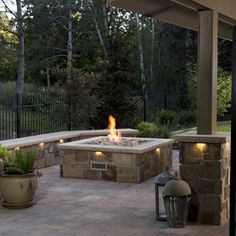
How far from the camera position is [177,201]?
509 cm

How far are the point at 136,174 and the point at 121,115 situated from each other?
5.02 metres

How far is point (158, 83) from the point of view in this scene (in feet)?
64.8

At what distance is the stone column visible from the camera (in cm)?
531

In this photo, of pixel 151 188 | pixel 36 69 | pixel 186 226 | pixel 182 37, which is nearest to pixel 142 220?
pixel 186 226

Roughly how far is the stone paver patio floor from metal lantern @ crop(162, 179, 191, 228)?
0.35 ft

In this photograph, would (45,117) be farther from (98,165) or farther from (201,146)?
(201,146)

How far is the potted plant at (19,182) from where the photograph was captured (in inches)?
243

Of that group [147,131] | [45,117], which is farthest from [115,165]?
[45,117]

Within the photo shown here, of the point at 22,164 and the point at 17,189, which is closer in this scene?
the point at 17,189

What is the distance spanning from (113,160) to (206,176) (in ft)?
9.89

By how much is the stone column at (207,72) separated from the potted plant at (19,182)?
2.42m

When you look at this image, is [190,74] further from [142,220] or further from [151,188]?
[142,220]

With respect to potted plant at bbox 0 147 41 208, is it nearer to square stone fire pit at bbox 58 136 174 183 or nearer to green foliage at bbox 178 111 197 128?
square stone fire pit at bbox 58 136 174 183

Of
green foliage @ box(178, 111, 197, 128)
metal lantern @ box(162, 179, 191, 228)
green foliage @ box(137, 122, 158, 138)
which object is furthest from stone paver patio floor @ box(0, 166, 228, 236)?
green foliage @ box(178, 111, 197, 128)
